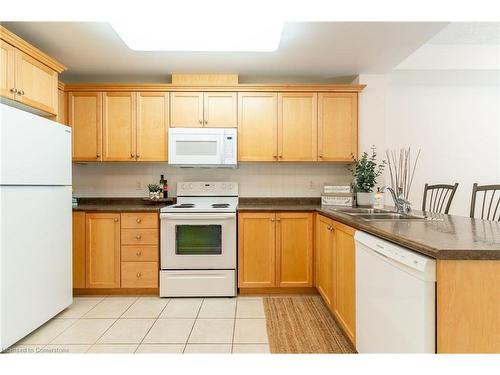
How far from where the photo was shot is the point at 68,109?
3.11m

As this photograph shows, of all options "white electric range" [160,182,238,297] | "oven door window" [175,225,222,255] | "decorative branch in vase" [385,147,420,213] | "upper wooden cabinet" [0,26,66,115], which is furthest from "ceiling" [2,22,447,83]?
"oven door window" [175,225,222,255]

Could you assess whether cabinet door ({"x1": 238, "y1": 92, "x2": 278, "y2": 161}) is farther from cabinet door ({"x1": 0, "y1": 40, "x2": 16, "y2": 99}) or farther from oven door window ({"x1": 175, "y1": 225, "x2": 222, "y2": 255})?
cabinet door ({"x1": 0, "y1": 40, "x2": 16, "y2": 99})

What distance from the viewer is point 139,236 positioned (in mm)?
2881

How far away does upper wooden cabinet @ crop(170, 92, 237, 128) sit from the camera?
316 centimetres

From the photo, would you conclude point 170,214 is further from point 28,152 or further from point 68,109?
point 68,109

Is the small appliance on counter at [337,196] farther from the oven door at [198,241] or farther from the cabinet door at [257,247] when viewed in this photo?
the oven door at [198,241]

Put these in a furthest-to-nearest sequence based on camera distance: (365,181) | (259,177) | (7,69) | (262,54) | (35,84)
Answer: (259,177)
(365,181)
(262,54)
(35,84)
(7,69)

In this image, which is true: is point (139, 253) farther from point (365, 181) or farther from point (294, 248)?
point (365, 181)

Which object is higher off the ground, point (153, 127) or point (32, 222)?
point (153, 127)

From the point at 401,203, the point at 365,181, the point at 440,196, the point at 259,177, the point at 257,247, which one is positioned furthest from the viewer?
the point at 259,177

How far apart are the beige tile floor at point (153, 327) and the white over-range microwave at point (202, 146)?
138 cm

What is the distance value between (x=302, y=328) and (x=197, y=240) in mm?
1232

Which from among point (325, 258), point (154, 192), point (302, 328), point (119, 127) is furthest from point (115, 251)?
point (325, 258)

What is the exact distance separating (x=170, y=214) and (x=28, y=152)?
1210mm
